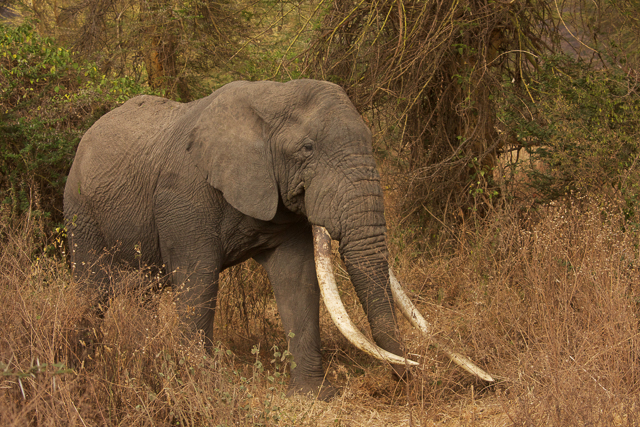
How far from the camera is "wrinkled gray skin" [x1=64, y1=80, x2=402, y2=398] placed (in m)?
4.54

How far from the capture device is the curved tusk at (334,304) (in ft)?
14.0

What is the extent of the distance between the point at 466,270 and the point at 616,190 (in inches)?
56.8

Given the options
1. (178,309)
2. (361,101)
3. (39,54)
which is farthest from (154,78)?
(178,309)

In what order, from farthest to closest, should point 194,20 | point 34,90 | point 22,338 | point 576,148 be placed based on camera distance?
point 194,20 → point 34,90 → point 576,148 → point 22,338

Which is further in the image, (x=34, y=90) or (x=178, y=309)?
(x=34, y=90)

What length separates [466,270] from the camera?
6.20 meters

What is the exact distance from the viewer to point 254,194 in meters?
4.70

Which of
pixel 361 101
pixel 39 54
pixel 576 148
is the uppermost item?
pixel 39 54

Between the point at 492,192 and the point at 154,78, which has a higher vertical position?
the point at 154,78

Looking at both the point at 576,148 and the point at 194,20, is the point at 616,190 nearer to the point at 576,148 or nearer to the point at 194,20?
the point at 576,148

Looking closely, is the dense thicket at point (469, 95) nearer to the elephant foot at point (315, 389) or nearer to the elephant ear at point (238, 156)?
the elephant ear at point (238, 156)

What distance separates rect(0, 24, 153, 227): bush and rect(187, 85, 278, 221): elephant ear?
316 cm

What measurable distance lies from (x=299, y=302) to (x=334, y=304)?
685 mm

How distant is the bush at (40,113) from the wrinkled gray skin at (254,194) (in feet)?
6.44
